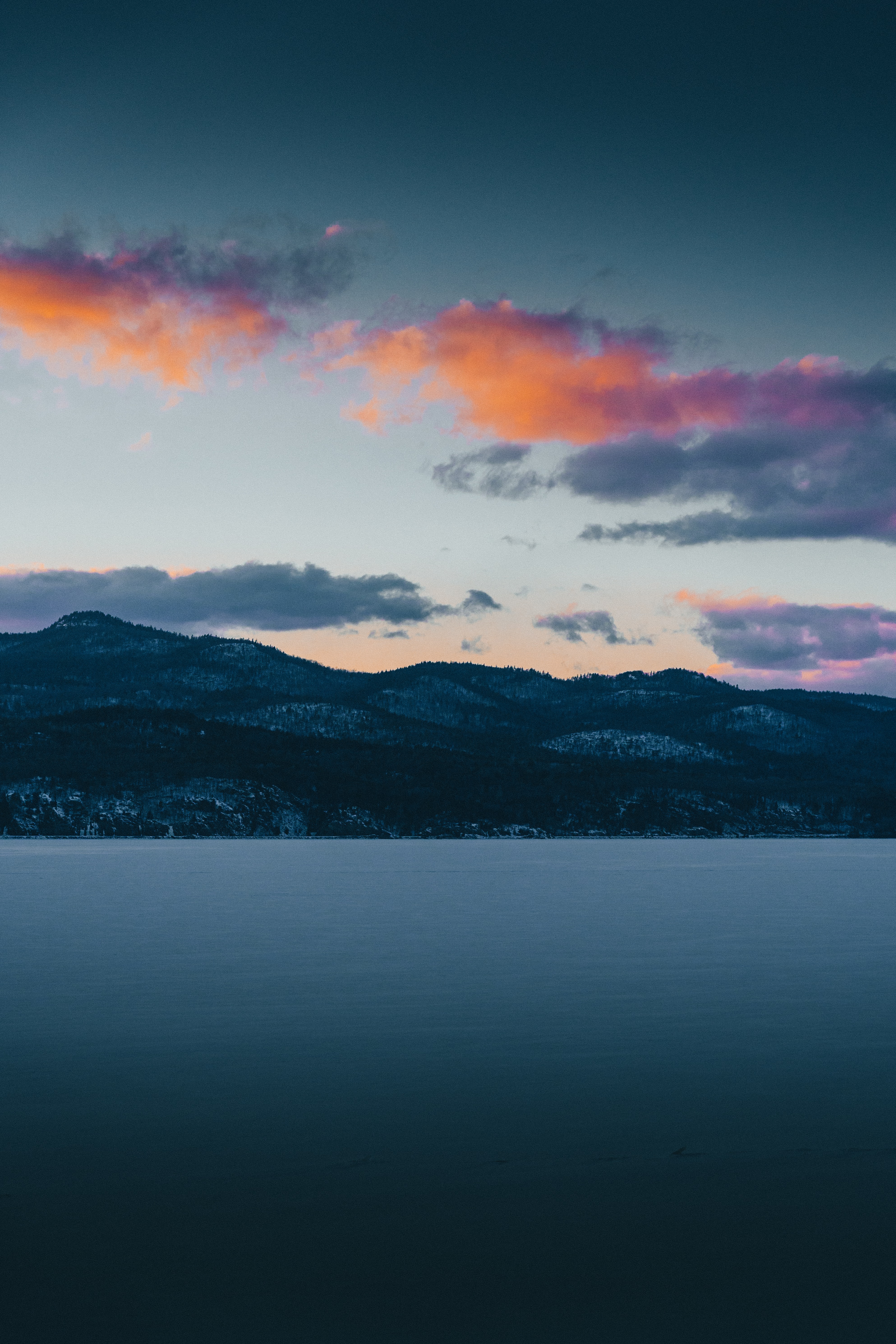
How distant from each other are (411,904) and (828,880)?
195 ft

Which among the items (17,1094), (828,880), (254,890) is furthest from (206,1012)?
(828,880)

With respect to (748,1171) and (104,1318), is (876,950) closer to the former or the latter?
(748,1171)

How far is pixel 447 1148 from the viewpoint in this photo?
21375 mm

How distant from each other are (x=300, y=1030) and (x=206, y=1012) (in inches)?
178

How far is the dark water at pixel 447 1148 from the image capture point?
1452 cm

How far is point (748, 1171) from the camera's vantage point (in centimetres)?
2002

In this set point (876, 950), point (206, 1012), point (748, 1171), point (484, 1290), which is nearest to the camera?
point (484, 1290)

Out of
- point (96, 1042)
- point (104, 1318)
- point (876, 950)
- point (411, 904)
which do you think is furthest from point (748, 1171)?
point (411, 904)

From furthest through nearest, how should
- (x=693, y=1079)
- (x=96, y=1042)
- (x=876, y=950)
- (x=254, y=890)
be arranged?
(x=254, y=890), (x=876, y=950), (x=96, y=1042), (x=693, y=1079)

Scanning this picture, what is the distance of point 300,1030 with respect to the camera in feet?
110

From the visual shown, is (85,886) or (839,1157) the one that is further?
(85,886)

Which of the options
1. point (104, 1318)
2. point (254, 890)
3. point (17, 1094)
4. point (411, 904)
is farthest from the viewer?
point (254, 890)

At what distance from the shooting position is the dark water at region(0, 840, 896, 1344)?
1452cm

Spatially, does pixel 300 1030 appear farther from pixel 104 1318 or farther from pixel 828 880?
pixel 828 880
